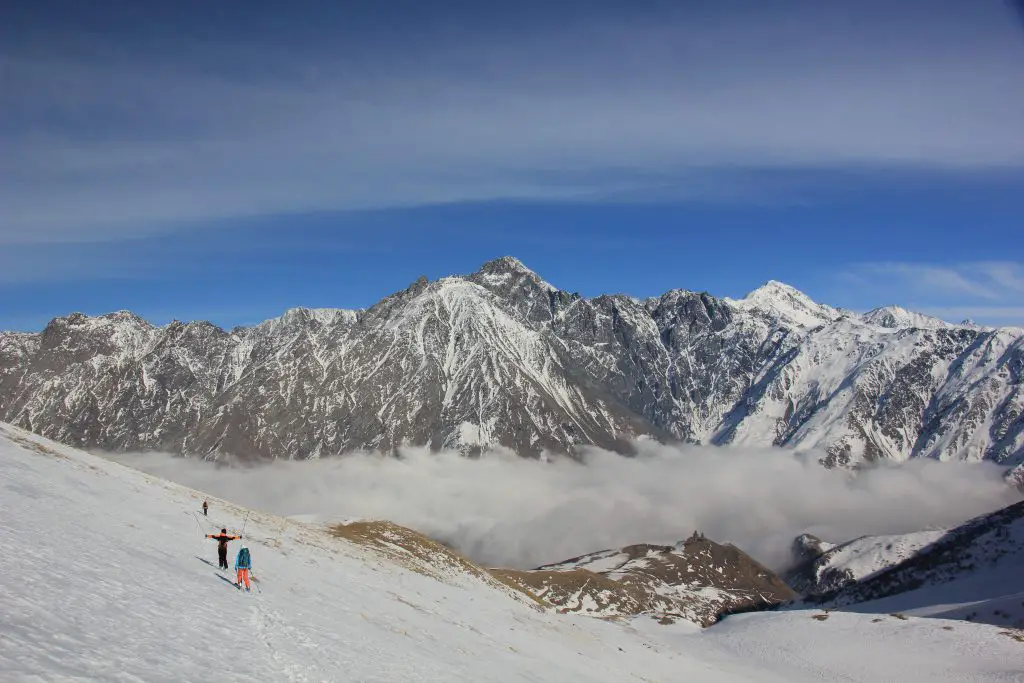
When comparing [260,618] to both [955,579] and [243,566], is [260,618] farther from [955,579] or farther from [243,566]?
[955,579]

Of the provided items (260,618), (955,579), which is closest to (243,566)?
(260,618)

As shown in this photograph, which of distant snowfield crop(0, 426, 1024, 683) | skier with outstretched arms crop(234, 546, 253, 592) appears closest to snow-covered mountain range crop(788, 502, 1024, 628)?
distant snowfield crop(0, 426, 1024, 683)

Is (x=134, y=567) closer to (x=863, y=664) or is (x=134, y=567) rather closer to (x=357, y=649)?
(x=357, y=649)

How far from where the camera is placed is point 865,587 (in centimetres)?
18525

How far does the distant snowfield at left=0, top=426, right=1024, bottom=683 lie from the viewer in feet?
61.8

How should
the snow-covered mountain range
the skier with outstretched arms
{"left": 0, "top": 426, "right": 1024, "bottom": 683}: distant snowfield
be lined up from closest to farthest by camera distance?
{"left": 0, "top": 426, "right": 1024, "bottom": 683}: distant snowfield, the skier with outstretched arms, the snow-covered mountain range

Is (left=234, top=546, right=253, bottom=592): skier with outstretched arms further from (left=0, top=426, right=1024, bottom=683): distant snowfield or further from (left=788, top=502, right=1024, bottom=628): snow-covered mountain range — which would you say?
(left=788, top=502, right=1024, bottom=628): snow-covered mountain range

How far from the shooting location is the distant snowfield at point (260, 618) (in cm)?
1883

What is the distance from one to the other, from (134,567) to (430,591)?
29483 mm

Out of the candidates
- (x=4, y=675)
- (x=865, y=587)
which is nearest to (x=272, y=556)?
(x=4, y=675)

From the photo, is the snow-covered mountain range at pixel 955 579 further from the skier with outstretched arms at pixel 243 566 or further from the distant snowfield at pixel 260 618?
the skier with outstretched arms at pixel 243 566

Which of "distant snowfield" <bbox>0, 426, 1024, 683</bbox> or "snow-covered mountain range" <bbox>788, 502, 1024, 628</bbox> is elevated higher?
"distant snowfield" <bbox>0, 426, 1024, 683</bbox>

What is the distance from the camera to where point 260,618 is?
26797mm

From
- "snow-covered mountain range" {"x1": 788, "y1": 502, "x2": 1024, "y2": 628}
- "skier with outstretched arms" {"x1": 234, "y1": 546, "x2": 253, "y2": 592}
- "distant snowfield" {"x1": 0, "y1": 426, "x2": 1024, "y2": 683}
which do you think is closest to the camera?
"distant snowfield" {"x1": 0, "y1": 426, "x2": 1024, "y2": 683}
